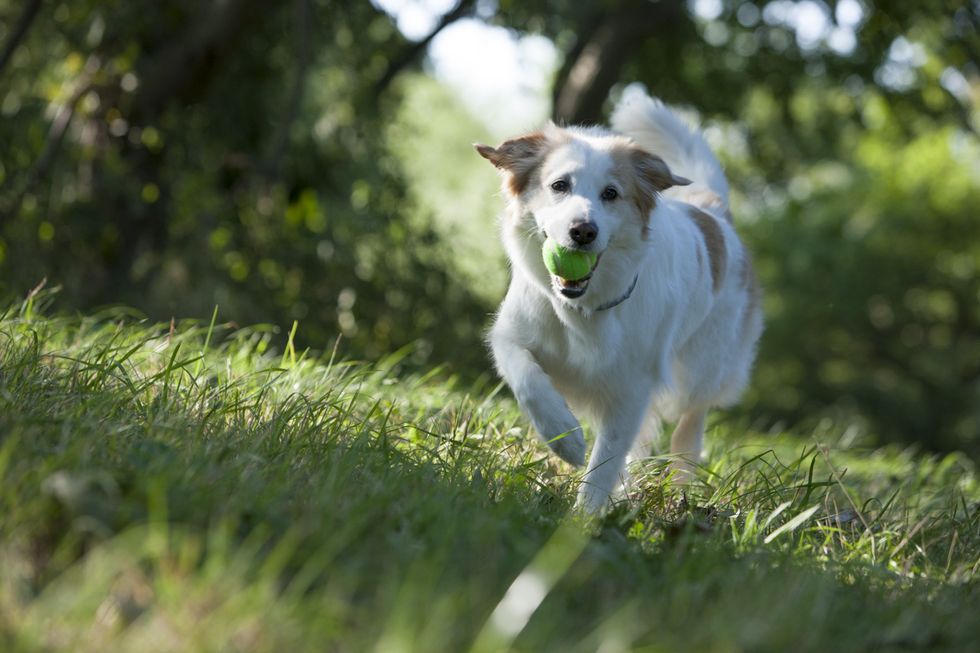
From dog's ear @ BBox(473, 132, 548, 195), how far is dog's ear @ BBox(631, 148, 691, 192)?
0.39 meters

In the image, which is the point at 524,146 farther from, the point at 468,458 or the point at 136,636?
the point at 136,636

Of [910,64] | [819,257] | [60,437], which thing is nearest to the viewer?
[60,437]

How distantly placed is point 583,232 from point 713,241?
1525 millimetres

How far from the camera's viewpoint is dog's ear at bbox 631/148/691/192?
4.56 meters

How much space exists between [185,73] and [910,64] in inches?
294

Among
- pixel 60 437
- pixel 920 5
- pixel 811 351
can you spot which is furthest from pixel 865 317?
pixel 60 437

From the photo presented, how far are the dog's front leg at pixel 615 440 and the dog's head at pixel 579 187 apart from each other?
0.52 meters

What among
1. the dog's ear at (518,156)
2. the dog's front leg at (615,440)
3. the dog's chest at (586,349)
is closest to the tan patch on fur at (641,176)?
the dog's ear at (518,156)

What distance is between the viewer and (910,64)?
467 inches

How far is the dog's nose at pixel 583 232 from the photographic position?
4.11m

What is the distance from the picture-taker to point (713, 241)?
17.8ft

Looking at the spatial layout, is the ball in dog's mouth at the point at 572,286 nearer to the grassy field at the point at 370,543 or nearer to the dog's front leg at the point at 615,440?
the dog's front leg at the point at 615,440

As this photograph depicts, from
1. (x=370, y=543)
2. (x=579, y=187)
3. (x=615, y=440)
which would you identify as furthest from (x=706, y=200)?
(x=370, y=543)

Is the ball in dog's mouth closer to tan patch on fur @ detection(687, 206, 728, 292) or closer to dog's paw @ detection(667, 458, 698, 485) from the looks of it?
dog's paw @ detection(667, 458, 698, 485)
